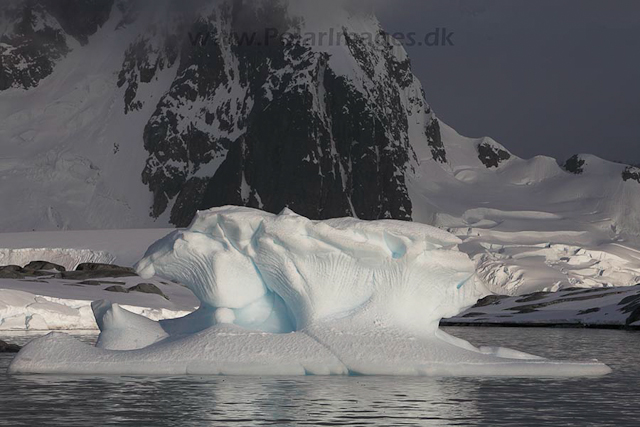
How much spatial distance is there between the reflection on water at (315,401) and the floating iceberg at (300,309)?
2.14 ft

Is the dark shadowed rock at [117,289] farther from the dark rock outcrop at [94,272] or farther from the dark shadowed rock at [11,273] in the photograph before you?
the dark shadowed rock at [11,273]

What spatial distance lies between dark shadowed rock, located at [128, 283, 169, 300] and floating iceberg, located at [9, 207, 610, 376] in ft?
143

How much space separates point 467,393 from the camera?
2222 centimetres

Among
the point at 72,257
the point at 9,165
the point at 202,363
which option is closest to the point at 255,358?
the point at 202,363

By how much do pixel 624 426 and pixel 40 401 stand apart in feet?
33.2

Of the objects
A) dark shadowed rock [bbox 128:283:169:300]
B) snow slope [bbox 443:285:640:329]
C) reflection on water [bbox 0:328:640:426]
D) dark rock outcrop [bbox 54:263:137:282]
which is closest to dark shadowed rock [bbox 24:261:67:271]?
dark rock outcrop [bbox 54:263:137:282]

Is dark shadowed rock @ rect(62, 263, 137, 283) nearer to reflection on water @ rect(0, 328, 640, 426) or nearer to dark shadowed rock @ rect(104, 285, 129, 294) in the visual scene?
dark shadowed rock @ rect(104, 285, 129, 294)

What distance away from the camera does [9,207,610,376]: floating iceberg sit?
24859 mm

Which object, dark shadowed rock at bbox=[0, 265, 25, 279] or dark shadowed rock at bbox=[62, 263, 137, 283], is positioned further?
dark shadowed rock at bbox=[62, 263, 137, 283]

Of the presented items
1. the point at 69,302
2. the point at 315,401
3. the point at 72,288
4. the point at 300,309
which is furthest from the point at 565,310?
the point at 315,401

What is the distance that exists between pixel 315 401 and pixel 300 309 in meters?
6.29

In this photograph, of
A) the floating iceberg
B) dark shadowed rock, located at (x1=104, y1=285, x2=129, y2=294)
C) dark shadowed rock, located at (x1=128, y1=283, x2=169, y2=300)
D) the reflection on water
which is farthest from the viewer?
dark shadowed rock, located at (x1=128, y1=283, x2=169, y2=300)

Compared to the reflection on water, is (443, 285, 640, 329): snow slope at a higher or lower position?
higher

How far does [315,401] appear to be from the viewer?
20.3 m
